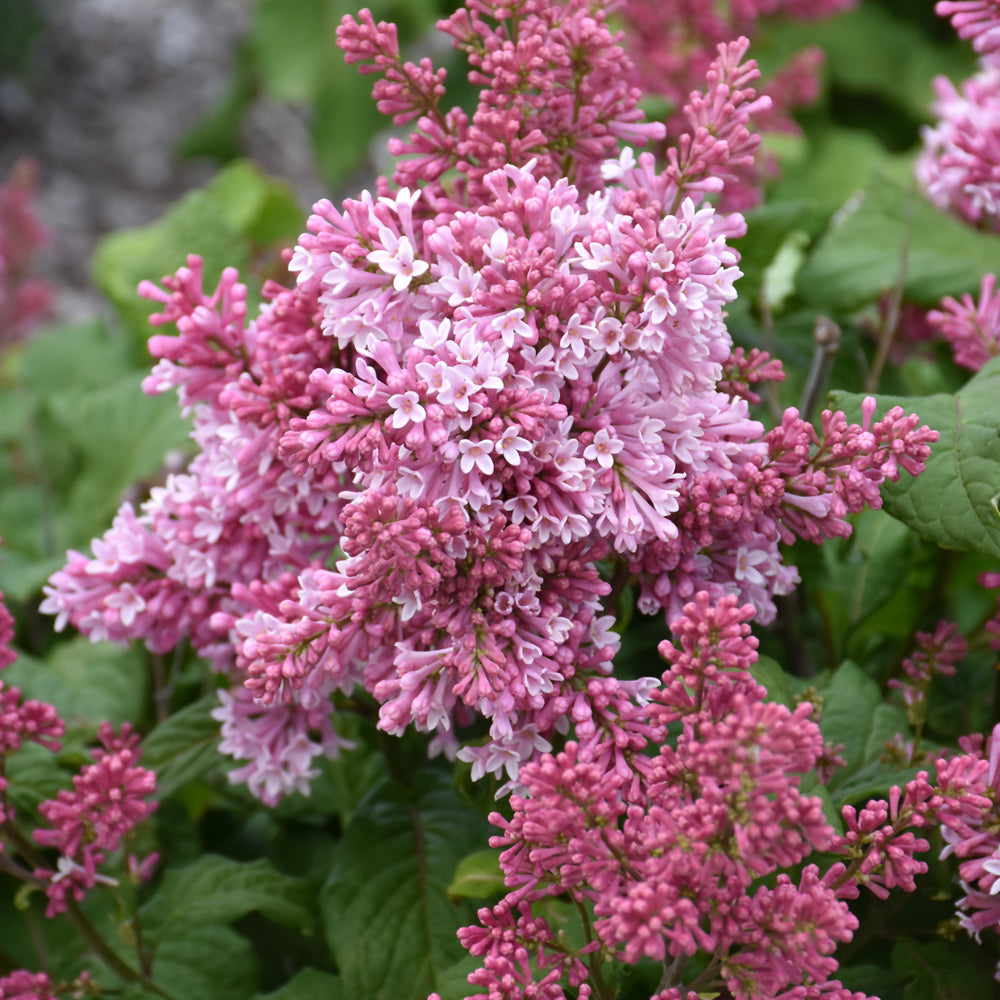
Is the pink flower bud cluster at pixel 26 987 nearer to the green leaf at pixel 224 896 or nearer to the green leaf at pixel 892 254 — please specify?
the green leaf at pixel 224 896

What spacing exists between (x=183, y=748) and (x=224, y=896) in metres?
0.14

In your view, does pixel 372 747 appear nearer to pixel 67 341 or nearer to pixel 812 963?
pixel 812 963

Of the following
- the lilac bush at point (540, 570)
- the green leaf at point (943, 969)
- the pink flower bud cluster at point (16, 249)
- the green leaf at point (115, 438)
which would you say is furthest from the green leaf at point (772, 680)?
the pink flower bud cluster at point (16, 249)

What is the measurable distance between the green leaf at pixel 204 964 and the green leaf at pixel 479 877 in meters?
0.27

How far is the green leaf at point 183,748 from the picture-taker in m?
1.04

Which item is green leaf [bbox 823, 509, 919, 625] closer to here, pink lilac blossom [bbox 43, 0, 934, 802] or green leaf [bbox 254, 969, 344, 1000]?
pink lilac blossom [bbox 43, 0, 934, 802]

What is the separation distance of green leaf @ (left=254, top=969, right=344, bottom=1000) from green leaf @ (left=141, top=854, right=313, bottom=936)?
0.15 feet

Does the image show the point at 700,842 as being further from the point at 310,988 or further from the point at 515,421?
the point at 310,988

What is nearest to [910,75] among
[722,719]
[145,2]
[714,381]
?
[714,381]

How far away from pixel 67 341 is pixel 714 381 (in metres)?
1.43

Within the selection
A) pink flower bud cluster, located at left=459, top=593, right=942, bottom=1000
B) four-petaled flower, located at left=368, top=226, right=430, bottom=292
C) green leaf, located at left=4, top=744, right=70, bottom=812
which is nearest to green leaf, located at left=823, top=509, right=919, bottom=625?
pink flower bud cluster, located at left=459, top=593, right=942, bottom=1000

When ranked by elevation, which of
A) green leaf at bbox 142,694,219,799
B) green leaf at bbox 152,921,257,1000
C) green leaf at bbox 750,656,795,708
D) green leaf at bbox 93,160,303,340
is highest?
green leaf at bbox 93,160,303,340

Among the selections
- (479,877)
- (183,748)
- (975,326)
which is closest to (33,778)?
(183,748)

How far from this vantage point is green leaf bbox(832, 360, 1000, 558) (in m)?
0.82
